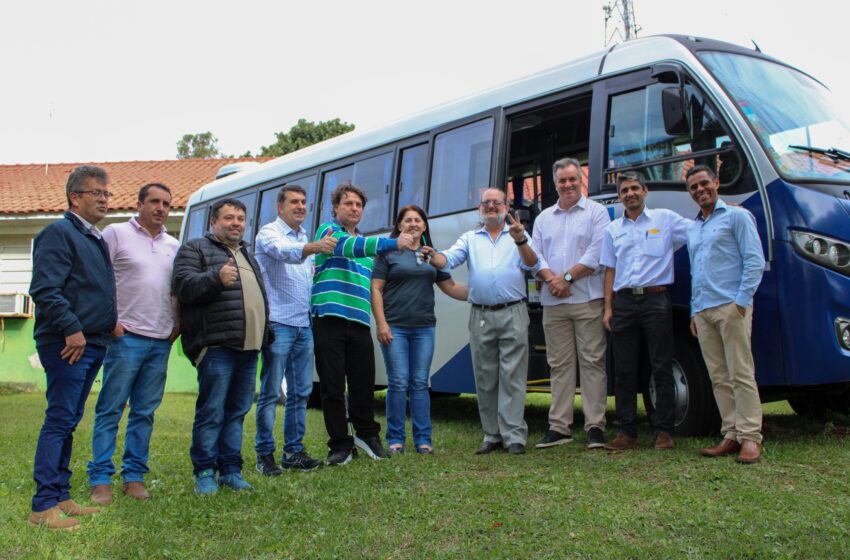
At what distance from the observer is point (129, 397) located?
5.41m

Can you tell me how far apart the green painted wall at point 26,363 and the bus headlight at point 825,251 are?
44.2ft

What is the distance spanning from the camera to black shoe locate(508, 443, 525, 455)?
6.30 meters

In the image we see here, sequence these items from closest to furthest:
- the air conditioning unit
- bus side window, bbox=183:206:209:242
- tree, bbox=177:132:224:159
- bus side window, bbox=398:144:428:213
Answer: bus side window, bbox=398:144:428:213, bus side window, bbox=183:206:209:242, the air conditioning unit, tree, bbox=177:132:224:159

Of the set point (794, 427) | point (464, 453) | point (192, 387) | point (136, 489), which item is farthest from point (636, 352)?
point (192, 387)

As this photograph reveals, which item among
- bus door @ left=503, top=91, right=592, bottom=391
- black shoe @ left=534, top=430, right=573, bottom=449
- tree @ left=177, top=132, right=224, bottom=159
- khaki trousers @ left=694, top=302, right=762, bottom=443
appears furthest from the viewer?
tree @ left=177, top=132, right=224, bottom=159

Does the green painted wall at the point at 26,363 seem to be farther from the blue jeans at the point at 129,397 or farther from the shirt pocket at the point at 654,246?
the shirt pocket at the point at 654,246

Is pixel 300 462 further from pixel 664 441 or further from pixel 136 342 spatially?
pixel 664 441

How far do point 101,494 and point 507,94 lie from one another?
190 inches

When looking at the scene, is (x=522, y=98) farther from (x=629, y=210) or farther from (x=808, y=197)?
(x=808, y=197)

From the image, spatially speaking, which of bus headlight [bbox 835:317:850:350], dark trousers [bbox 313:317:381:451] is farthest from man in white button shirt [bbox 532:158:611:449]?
bus headlight [bbox 835:317:850:350]

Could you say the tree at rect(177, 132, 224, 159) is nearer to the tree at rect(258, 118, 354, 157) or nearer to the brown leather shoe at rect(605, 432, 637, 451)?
the tree at rect(258, 118, 354, 157)

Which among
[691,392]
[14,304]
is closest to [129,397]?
[691,392]

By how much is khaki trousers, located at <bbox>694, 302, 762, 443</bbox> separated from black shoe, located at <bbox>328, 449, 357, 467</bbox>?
2542 millimetres

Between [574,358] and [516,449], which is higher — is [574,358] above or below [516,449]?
above
